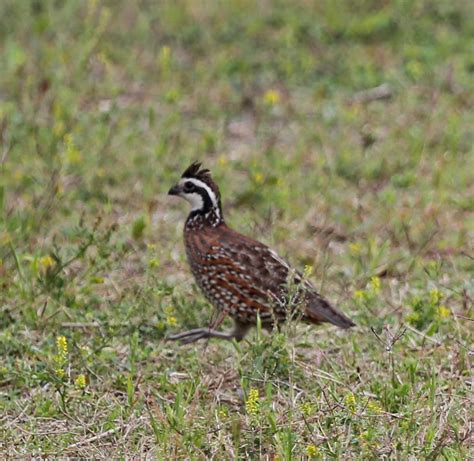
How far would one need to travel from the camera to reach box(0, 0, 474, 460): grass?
233 inches

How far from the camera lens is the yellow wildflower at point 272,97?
1078 centimetres

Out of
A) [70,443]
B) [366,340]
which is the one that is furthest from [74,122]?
[70,443]

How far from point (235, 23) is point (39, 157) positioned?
11.6 feet

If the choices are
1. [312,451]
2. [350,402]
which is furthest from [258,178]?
[312,451]

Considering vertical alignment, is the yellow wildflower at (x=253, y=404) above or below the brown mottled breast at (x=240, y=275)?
above

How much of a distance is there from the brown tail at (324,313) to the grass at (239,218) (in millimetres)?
171

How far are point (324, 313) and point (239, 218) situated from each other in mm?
2288

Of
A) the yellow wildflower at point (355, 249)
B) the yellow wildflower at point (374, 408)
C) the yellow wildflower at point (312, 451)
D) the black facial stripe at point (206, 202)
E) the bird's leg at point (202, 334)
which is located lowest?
the yellow wildflower at point (355, 249)

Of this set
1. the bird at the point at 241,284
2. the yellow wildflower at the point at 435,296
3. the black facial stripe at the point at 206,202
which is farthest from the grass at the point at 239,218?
the black facial stripe at the point at 206,202

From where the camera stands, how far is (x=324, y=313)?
6.94m

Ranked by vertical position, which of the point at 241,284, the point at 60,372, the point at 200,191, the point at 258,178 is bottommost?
the point at 258,178

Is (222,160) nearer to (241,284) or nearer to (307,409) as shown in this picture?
(241,284)

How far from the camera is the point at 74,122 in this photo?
1017cm

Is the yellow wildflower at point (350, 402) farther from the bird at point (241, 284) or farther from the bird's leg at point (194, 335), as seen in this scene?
the bird's leg at point (194, 335)
